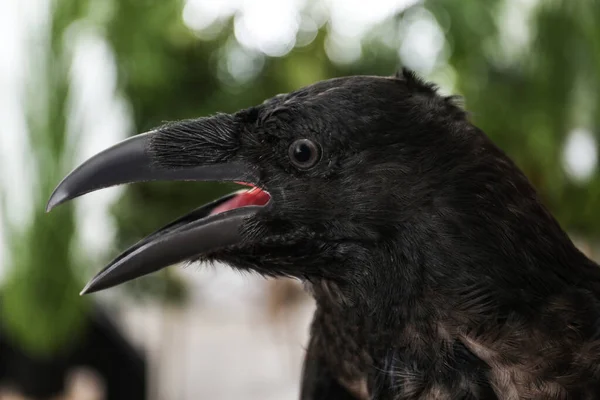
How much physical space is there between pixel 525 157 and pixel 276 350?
260 cm

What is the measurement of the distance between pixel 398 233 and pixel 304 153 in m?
0.16

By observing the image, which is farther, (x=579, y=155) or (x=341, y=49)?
(x=341, y=49)

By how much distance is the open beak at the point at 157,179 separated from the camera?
92 cm

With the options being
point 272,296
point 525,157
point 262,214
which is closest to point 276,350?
point 272,296

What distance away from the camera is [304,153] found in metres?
0.89

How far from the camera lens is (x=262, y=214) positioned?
0.92 m

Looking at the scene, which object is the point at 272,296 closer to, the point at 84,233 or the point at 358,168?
the point at 84,233

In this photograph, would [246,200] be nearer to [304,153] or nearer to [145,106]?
[304,153]

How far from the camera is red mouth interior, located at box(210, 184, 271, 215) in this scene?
964 millimetres

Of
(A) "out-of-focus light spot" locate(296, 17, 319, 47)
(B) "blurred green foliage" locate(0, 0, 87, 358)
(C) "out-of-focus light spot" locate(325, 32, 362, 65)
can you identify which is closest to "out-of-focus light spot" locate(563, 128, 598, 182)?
(C) "out-of-focus light spot" locate(325, 32, 362, 65)

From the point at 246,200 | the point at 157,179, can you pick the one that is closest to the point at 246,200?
the point at 246,200

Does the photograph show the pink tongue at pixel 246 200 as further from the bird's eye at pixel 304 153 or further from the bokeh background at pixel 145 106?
the bokeh background at pixel 145 106

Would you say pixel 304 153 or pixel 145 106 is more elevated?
pixel 145 106

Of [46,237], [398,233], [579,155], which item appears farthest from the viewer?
[46,237]
